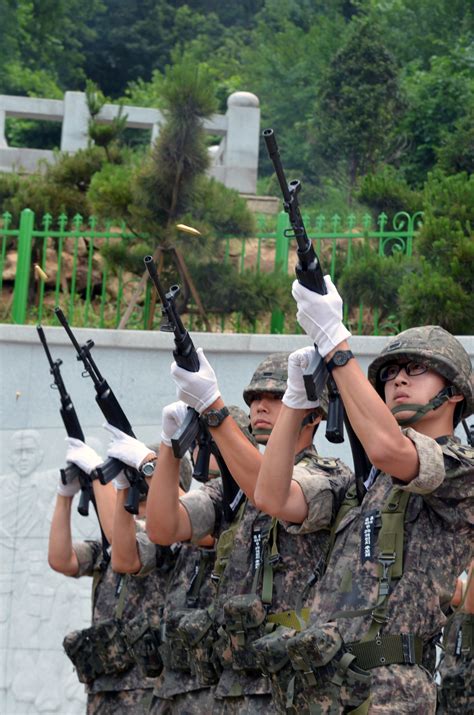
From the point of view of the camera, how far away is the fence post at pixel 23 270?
1102cm

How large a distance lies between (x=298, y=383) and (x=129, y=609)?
2.67 meters

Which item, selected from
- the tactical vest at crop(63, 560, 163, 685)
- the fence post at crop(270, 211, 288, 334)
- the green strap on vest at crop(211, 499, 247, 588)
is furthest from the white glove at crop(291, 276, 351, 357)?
the fence post at crop(270, 211, 288, 334)

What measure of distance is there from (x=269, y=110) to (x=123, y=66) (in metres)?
7.61

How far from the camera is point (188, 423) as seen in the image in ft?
17.2

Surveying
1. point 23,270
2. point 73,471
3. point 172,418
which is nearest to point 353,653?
point 172,418

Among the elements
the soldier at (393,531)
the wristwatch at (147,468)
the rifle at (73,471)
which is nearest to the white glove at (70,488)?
the rifle at (73,471)

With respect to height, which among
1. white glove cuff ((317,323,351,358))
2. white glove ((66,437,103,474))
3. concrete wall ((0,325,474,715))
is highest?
white glove cuff ((317,323,351,358))

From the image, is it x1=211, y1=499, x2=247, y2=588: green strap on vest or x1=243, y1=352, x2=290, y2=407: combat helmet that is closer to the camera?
x1=211, y1=499, x2=247, y2=588: green strap on vest

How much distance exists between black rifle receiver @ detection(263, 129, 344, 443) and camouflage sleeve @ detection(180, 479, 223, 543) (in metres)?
1.59

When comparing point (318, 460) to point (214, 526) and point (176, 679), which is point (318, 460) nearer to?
point (214, 526)

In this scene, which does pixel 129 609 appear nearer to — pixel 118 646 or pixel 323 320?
pixel 118 646

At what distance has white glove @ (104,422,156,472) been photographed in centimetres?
612

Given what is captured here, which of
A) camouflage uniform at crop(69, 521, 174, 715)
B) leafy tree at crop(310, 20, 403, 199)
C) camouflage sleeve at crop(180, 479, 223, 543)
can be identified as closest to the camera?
camouflage sleeve at crop(180, 479, 223, 543)

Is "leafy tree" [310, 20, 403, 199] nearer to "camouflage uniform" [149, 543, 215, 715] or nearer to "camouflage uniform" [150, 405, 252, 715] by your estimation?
"camouflage uniform" [150, 405, 252, 715]
